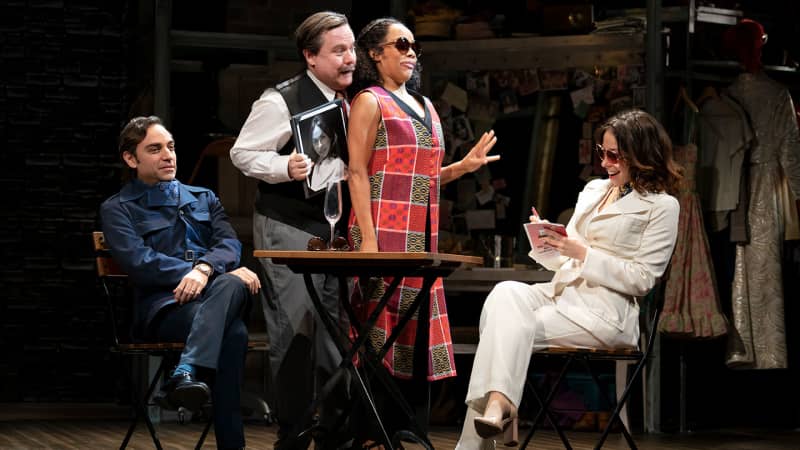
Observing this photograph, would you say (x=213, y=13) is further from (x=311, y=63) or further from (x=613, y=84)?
(x=311, y=63)

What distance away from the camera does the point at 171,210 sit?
4363mm

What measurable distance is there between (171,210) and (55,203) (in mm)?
3055

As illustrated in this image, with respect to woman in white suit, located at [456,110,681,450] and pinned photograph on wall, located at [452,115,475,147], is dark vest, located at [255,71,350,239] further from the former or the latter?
pinned photograph on wall, located at [452,115,475,147]

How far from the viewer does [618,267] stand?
3980 millimetres

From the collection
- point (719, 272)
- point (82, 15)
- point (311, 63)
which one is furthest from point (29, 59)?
point (719, 272)

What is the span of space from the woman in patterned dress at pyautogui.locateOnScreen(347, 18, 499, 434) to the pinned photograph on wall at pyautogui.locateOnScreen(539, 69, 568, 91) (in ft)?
9.48

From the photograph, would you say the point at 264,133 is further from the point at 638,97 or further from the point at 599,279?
the point at 638,97

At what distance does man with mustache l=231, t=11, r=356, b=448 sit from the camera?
3.88 metres

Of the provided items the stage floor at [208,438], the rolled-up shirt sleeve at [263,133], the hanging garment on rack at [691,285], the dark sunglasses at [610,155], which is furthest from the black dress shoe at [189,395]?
the hanging garment on rack at [691,285]

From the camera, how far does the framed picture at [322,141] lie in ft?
12.6

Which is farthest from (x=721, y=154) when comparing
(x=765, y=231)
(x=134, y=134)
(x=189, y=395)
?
(x=189, y=395)

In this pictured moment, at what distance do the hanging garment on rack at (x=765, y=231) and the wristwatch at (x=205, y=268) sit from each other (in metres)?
3.22

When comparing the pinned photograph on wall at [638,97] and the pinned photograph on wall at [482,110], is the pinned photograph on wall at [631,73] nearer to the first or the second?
the pinned photograph on wall at [638,97]

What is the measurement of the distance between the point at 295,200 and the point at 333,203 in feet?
0.72
